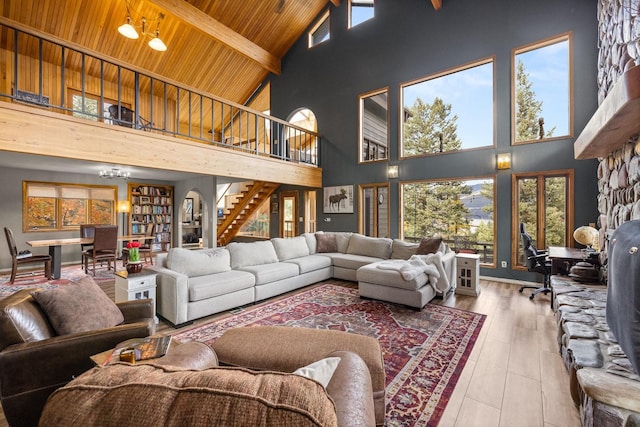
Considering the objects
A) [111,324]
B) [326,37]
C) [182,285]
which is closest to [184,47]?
[326,37]

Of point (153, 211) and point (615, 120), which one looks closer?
point (615, 120)

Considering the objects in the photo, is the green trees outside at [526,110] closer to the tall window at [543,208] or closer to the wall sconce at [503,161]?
the wall sconce at [503,161]

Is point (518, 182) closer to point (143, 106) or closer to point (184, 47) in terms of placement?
point (184, 47)

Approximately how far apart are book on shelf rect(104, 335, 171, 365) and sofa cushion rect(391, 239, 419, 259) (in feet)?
13.4

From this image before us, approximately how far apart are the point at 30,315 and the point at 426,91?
7332mm

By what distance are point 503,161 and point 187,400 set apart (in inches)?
246

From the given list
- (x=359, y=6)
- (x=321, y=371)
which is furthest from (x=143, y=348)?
(x=359, y=6)

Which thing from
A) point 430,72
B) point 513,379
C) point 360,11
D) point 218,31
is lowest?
point 513,379

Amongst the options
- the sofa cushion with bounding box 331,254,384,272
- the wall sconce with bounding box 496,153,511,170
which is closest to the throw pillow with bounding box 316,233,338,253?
Answer: the sofa cushion with bounding box 331,254,384,272

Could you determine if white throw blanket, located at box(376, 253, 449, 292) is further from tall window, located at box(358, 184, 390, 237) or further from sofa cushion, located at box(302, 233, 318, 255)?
tall window, located at box(358, 184, 390, 237)

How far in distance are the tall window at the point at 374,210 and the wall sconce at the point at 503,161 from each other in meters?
2.35

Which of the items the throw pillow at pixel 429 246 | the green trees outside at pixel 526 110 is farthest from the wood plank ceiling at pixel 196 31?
the throw pillow at pixel 429 246

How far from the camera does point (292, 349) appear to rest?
156 cm

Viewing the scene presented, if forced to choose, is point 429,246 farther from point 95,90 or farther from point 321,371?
point 95,90
